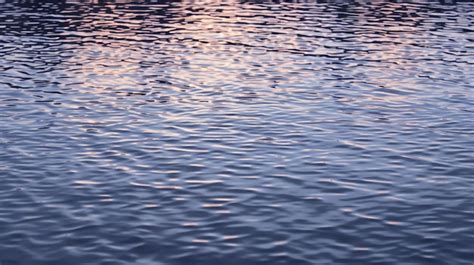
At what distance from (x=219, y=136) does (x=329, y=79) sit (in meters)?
18.3

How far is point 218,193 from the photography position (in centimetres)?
3219

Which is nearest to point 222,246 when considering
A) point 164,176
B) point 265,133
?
point 164,176

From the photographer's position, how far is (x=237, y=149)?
3903cm

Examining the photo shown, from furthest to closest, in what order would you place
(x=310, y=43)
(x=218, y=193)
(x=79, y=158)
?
(x=310, y=43) < (x=79, y=158) < (x=218, y=193)

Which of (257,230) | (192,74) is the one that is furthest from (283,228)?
(192,74)

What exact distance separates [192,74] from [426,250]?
3611 centimetres

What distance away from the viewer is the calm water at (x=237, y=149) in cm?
2698

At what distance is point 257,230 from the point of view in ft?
91.8

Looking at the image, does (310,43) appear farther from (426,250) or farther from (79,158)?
(426,250)

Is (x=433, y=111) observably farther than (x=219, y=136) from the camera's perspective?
Yes

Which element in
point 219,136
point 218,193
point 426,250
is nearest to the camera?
point 426,250

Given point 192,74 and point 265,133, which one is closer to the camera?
point 265,133

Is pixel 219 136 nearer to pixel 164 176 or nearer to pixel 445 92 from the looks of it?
pixel 164 176

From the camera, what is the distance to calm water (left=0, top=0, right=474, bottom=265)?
2698 centimetres
